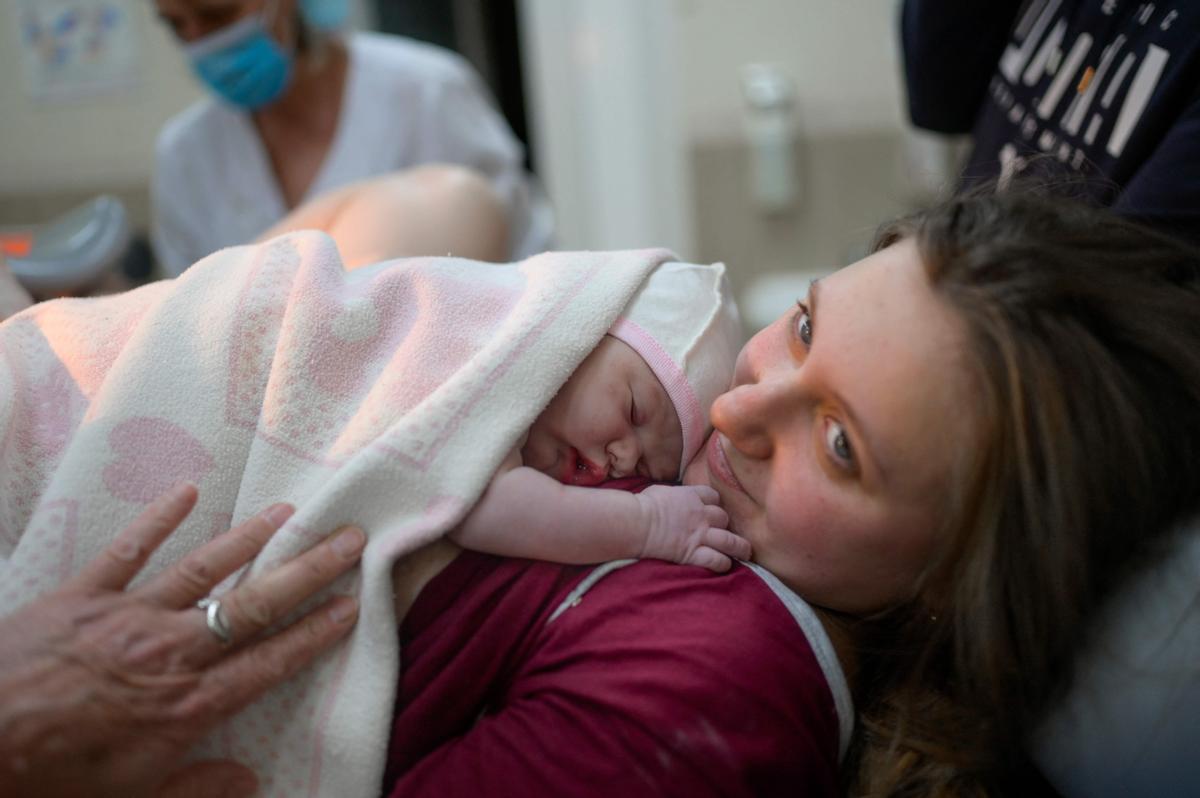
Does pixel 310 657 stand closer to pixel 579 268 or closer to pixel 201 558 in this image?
pixel 201 558

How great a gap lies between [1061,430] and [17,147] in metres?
3.16

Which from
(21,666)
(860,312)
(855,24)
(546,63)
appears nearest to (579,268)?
(860,312)

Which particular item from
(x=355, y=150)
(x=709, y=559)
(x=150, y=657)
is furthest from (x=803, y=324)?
(x=355, y=150)

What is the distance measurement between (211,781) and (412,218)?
821 mm

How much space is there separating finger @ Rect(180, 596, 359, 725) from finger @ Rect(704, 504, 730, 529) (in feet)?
0.97

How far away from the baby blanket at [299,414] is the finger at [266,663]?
0.02 metres

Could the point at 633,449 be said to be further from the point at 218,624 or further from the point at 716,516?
the point at 218,624

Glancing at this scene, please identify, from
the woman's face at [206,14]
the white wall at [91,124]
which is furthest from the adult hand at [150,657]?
the white wall at [91,124]

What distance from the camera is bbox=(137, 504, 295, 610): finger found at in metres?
0.67

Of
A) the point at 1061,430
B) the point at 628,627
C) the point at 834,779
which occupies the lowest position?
the point at 834,779

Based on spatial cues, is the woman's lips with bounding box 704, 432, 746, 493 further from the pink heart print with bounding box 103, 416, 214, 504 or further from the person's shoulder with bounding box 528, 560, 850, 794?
the pink heart print with bounding box 103, 416, 214, 504

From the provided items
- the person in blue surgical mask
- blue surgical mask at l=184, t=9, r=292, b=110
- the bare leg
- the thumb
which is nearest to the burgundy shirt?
the thumb

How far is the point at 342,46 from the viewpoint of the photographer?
6.91 feet

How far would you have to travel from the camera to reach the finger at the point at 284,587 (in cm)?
68
